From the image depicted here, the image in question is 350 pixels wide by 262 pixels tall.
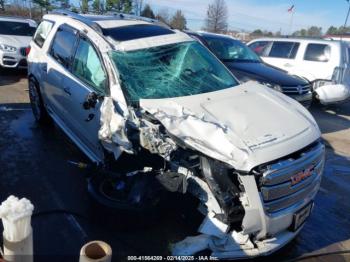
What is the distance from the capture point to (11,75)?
34.2ft

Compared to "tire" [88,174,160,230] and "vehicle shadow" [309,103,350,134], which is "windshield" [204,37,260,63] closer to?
"vehicle shadow" [309,103,350,134]

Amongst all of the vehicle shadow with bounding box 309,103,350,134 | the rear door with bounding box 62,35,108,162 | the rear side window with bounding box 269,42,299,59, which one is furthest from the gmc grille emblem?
the rear side window with bounding box 269,42,299,59

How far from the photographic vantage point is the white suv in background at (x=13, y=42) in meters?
9.95

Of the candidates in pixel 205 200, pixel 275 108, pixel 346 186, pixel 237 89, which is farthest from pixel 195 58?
pixel 346 186

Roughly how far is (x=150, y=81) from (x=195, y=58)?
91 cm

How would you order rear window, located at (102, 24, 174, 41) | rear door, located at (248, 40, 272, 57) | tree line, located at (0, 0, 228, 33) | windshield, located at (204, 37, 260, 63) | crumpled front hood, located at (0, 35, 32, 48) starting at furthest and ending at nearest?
tree line, located at (0, 0, 228, 33), rear door, located at (248, 40, 272, 57), crumpled front hood, located at (0, 35, 32, 48), windshield, located at (204, 37, 260, 63), rear window, located at (102, 24, 174, 41)

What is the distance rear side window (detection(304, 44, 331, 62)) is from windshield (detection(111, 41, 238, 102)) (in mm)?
6013

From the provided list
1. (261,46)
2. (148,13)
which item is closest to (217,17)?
(148,13)

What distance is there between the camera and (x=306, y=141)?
304 centimetres

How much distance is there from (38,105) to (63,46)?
1.56 meters

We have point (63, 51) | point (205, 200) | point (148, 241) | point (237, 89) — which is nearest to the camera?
point (205, 200)

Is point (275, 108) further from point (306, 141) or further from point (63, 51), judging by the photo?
point (63, 51)

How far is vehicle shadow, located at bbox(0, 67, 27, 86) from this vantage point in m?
9.47

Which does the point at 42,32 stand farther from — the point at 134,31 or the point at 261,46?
the point at 261,46
